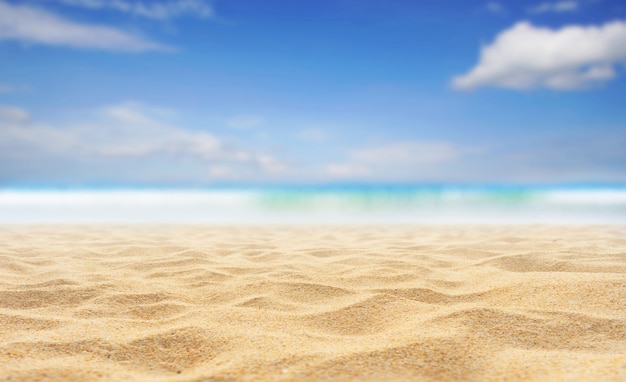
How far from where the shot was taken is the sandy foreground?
4.75 feet

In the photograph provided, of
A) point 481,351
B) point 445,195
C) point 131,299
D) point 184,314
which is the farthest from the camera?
point 445,195

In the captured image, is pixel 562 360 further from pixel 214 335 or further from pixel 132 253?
pixel 132 253

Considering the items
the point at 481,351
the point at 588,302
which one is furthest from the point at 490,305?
the point at 481,351

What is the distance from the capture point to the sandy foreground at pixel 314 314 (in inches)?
56.9

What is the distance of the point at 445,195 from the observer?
45.5 feet

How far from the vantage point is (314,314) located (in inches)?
78.7

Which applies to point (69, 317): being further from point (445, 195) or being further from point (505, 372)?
point (445, 195)

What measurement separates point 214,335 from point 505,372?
1036 mm

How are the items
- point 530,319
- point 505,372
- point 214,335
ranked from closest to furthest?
point 505,372 → point 214,335 → point 530,319

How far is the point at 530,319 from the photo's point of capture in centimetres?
185

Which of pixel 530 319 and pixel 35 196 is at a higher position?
pixel 35 196

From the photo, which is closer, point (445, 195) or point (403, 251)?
point (403, 251)

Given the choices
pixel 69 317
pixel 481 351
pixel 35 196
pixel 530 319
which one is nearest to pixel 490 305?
pixel 530 319

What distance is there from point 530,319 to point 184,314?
149cm
